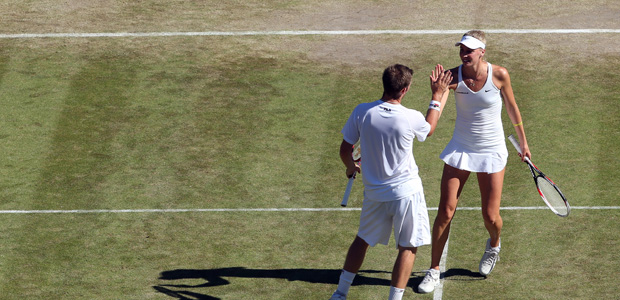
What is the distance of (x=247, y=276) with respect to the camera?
31.0 ft

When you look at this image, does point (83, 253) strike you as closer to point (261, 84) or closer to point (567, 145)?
point (261, 84)

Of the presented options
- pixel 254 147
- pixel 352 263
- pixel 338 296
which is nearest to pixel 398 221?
pixel 352 263

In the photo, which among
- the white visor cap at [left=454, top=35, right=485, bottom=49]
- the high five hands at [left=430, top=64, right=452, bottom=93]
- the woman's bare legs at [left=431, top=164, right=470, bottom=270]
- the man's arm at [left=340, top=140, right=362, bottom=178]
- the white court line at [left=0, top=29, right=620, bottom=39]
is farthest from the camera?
the white court line at [left=0, top=29, right=620, bottom=39]

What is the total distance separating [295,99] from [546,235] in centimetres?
487

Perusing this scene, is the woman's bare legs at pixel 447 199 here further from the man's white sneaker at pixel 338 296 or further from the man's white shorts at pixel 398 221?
the man's white sneaker at pixel 338 296

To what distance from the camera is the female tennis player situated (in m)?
8.78

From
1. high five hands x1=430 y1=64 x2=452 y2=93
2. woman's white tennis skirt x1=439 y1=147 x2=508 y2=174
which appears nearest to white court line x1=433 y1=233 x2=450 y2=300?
woman's white tennis skirt x1=439 y1=147 x2=508 y2=174

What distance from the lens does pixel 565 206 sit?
8992 millimetres

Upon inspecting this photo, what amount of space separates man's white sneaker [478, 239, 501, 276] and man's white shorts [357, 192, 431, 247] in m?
1.33

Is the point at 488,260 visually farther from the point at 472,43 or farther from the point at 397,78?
the point at 397,78

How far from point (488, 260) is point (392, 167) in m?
1.94

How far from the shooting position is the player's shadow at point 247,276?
364 inches

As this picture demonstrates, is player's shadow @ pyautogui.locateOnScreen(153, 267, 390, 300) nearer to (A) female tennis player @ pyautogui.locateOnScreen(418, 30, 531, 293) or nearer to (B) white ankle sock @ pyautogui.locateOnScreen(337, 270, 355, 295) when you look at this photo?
(A) female tennis player @ pyautogui.locateOnScreen(418, 30, 531, 293)

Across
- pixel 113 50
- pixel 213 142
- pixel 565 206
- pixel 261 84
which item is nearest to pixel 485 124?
pixel 565 206
